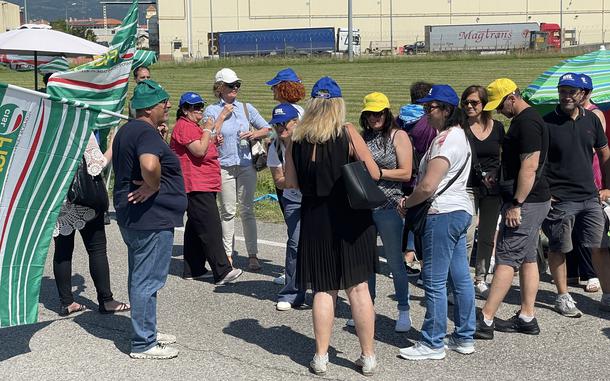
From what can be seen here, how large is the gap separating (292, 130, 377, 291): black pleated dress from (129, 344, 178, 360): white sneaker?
107 cm

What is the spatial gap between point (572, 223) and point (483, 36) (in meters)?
74.1

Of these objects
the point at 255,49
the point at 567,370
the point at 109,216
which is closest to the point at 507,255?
the point at 567,370

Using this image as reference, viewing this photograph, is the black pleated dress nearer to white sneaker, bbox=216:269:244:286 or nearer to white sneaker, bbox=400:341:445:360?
white sneaker, bbox=400:341:445:360

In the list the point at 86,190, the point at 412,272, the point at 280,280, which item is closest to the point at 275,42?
the point at 412,272

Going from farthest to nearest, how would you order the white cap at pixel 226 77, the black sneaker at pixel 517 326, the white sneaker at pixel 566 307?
the white cap at pixel 226 77, the white sneaker at pixel 566 307, the black sneaker at pixel 517 326

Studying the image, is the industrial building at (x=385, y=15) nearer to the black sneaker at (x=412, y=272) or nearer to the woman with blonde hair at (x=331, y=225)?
the black sneaker at (x=412, y=272)

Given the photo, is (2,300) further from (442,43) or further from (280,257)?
(442,43)

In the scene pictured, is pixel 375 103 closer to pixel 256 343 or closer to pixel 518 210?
pixel 518 210

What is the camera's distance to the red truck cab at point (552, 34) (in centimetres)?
7356

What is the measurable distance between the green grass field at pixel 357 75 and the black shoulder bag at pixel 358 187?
795 centimetres

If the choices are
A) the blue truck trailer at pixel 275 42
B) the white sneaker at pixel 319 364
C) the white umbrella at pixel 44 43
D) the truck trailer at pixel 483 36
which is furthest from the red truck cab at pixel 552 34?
the white sneaker at pixel 319 364

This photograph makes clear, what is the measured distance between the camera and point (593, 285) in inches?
277

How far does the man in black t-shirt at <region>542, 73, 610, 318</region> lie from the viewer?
6.20 m

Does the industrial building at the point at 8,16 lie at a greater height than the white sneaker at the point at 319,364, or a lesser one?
greater
